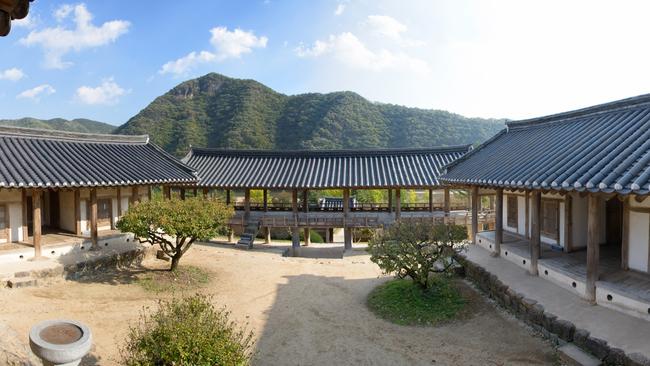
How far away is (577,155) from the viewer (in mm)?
10164

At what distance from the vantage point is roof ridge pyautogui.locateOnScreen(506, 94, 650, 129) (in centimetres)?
1119

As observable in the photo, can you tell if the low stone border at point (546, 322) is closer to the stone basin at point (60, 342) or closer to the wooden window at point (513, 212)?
the wooden window at point (513, 212)

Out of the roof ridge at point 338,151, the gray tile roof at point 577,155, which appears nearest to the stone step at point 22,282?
the gray tile roof at point 577,155

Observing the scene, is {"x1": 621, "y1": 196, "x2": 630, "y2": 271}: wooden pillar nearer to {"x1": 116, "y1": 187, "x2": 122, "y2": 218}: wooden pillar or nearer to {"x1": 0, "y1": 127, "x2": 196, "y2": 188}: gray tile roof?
{"x1": 0, "y1": 127, "x2": 196, "y2": 188}: gray tile roof

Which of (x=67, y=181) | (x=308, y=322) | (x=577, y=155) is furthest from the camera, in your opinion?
(x=67, y=181)

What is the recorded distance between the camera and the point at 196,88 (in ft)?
246

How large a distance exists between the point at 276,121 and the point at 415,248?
187 feet

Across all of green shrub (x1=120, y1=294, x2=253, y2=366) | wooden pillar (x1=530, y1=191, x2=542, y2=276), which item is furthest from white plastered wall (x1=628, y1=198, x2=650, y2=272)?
green shrub (x1=120, y1=294, x2=253, y2=366)

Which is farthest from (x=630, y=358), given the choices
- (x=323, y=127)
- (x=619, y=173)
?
(x=323, y=127)

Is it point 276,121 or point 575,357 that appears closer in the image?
point 575,357

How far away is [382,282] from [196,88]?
6978 centimetres

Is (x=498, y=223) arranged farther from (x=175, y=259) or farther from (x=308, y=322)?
(x=175, y=259)

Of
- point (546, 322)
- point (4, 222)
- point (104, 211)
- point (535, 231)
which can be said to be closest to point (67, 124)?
point (104, 211)

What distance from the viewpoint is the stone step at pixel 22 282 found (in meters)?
11.6
